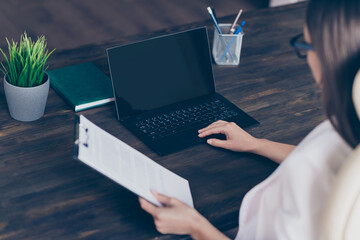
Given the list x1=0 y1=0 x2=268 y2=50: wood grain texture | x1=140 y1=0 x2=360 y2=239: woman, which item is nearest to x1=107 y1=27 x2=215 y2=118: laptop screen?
x1=140 y1=0 x2=360 y2=239: woman

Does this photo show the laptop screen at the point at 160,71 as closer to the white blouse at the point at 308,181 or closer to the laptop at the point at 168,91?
the laptop at the point at 168,91

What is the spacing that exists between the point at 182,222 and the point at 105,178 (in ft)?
0.89

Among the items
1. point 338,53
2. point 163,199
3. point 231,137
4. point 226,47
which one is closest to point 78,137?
point 163,199

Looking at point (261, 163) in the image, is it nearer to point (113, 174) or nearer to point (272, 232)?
point (272, 232)

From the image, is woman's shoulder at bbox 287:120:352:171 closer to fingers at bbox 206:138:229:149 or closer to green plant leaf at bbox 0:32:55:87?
fingers at bbox 206:138:229:149

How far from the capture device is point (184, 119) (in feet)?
5.01

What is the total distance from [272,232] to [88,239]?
41cm

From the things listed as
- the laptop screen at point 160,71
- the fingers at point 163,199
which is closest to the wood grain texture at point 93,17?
the laptop screen at point 160,71

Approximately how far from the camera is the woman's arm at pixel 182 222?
1.13 m

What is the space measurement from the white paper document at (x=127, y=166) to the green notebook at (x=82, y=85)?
30 centimetres

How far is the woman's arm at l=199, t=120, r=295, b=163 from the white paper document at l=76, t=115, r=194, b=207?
0.20 meters

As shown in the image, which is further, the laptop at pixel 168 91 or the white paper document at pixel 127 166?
the laptop at pixel 168 91

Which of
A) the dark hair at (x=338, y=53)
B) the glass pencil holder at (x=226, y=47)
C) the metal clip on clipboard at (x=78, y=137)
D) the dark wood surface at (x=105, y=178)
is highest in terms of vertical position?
the dark hair at (x=338, y=53)

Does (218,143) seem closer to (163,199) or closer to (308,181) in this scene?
(163,199)
